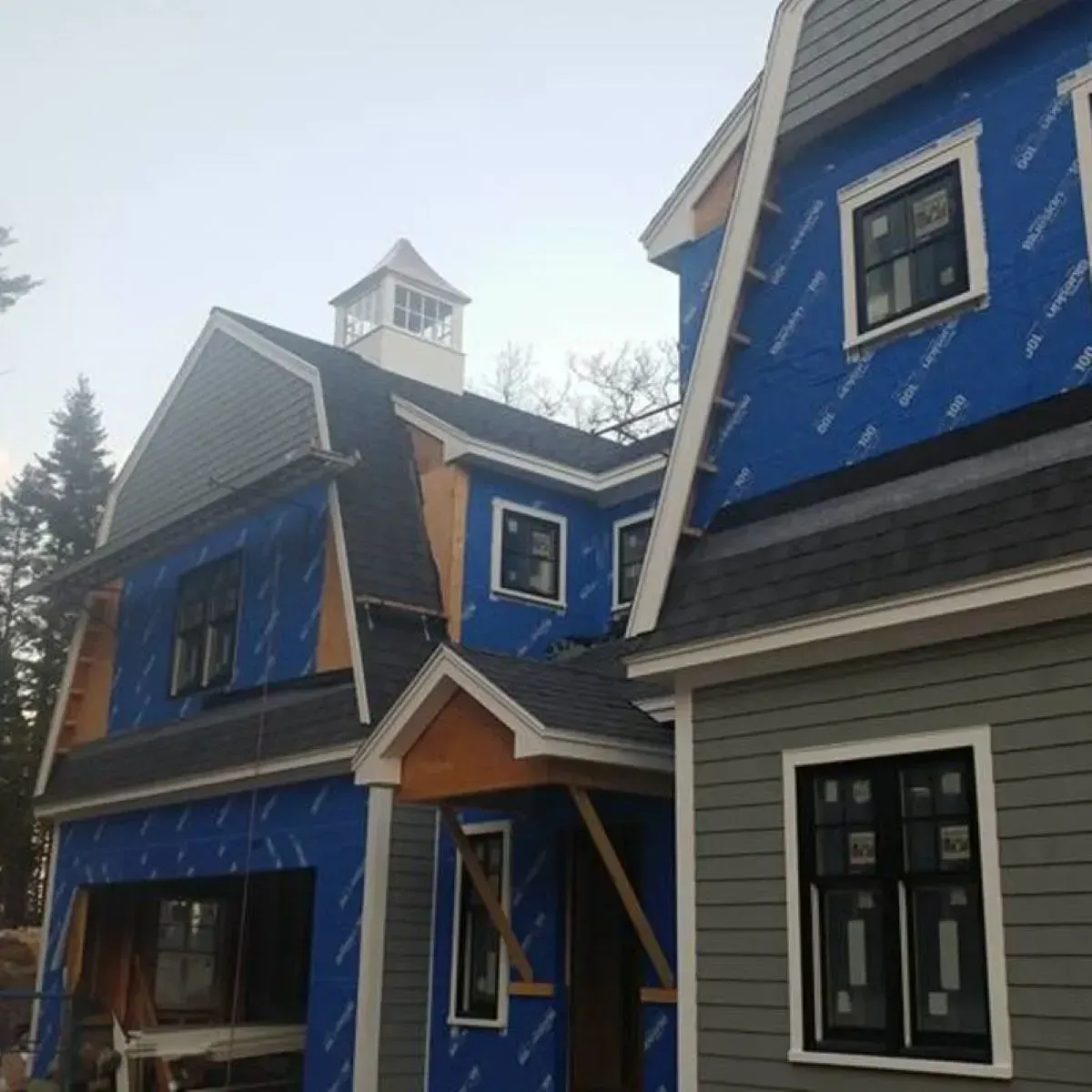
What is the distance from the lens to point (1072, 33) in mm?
7438

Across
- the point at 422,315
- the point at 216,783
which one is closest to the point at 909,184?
the point at 216,783

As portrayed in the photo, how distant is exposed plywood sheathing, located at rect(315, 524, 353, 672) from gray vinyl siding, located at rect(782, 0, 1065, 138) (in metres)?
6.25

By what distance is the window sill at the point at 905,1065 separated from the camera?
626 cm

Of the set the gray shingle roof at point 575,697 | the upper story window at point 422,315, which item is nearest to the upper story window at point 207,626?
the gray shingle roof at point 575,697

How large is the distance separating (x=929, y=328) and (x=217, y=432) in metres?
10.2

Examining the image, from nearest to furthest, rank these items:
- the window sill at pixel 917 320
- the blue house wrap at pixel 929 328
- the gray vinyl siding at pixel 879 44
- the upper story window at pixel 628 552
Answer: the blue house wrap at pixel 929 328
the window sill at pixel 917 320
the gray vinyl siding at pixel 879 44
the upper story window at pixel 628 552

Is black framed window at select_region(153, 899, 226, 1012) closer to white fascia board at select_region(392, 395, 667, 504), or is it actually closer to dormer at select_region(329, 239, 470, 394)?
white fascia board at select_region(392, 395, 667, 504)

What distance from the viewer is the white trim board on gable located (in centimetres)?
1234

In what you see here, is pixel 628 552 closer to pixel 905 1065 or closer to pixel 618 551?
pixel 618 551

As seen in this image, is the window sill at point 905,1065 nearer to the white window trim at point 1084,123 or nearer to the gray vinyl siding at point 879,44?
the white window trim at point 1084,123

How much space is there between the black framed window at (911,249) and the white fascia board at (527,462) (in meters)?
5.46

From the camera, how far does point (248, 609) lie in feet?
47.2

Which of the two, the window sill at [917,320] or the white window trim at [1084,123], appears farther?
the window sill at [917,320]

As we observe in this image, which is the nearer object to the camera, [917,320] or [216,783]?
[917,320]
